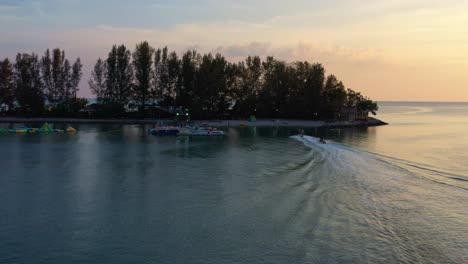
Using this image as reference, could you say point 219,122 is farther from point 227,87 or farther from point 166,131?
point 166,131

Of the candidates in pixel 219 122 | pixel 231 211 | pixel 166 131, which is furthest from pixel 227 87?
pixel 231 211

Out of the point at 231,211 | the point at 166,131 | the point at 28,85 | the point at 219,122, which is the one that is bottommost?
the point at 231,211

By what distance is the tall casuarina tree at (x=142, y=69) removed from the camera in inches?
4067

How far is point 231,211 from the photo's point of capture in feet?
62.3

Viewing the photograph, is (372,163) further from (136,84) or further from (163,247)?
(136,84)

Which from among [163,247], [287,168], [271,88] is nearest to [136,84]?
[271,88]

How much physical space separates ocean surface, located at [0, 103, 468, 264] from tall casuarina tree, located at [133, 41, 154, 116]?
7003cm

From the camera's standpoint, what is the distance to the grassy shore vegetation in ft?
341

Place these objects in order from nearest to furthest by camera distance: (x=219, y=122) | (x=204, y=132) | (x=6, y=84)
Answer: (x=204, y=132) → (x=219, y=122) → (x=6, y=84)

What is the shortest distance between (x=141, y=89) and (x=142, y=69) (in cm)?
499

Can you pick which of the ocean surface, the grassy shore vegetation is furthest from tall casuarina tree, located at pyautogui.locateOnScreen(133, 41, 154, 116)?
the ocean surface

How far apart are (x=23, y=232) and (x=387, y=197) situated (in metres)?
17.5

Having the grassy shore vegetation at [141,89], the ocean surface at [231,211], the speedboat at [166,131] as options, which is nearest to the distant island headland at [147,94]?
the grassy shore vegetation at [141,89]

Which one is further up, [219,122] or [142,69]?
[142,69]
